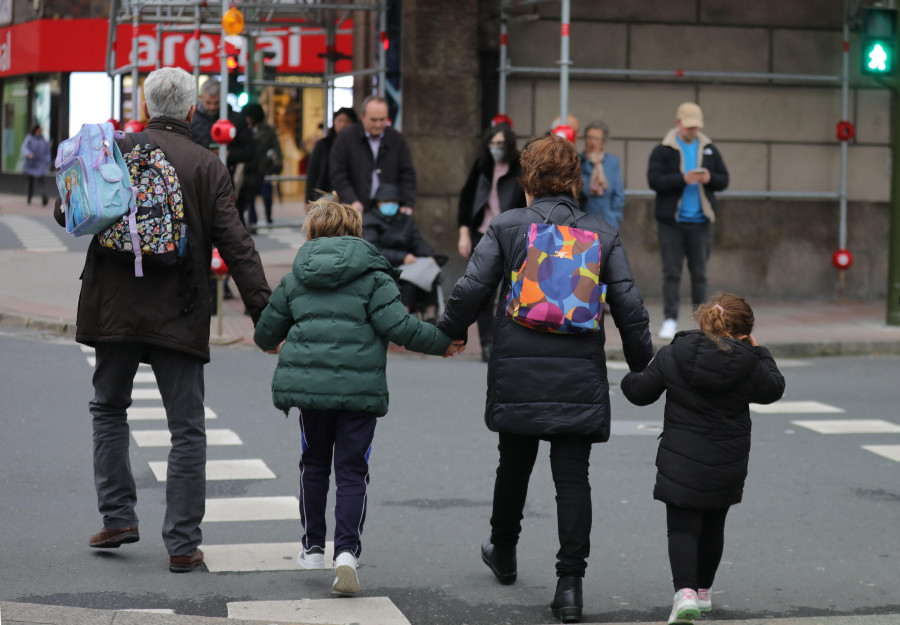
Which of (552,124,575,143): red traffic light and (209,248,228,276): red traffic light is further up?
(552,124,575,143): red traffic light

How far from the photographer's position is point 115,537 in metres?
5.68

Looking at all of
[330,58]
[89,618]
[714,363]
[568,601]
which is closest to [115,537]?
[89,618]

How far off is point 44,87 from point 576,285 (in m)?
33.4

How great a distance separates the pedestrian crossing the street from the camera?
5004 mm

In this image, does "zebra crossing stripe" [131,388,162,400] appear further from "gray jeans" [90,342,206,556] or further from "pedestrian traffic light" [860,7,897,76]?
"pedestrian traffic light" [860,7,897,76]

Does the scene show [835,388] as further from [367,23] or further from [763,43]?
[367,23]

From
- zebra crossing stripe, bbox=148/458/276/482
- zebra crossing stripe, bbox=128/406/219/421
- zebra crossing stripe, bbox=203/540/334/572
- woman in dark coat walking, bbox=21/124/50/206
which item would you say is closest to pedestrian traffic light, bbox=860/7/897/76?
zebra crossing stripe, bbox=128/406/219/421

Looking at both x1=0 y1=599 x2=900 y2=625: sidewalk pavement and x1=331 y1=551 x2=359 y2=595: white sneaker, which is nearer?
x1=0 y1=599 x2=900 y2=625: sidewalk pavement

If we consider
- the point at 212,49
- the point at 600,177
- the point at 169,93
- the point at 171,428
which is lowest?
the point at 171,428

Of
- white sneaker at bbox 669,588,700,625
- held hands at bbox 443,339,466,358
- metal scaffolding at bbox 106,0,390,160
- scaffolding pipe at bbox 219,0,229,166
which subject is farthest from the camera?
metal scaffolding at bbox 106,0,390,160

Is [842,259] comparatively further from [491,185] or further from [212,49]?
[212,49]

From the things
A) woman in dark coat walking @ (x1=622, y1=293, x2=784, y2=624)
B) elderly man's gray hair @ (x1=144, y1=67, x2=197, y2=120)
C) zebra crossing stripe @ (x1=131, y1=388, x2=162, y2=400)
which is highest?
elderly man's gray hair @ (x1=144, y1=67, x2=197, y2=120)

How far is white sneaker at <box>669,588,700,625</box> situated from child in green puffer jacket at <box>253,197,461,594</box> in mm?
1100

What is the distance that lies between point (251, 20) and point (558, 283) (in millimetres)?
14899
